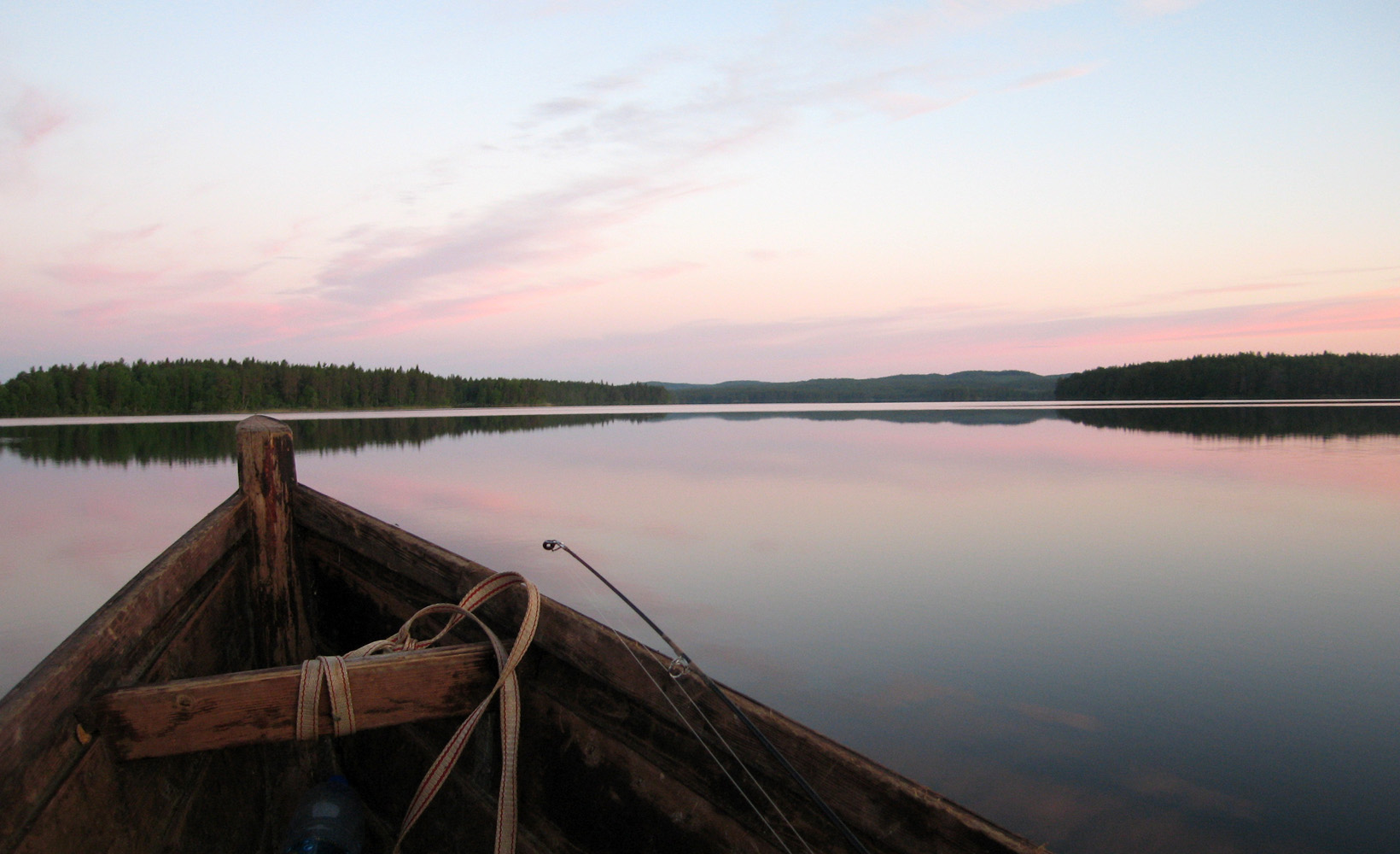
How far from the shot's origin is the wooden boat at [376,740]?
2033 millimetres

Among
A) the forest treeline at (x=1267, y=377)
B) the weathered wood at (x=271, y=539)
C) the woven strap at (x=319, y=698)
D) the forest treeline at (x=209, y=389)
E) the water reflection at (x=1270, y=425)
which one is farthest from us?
the forest treeline at (x=1267, y=377)

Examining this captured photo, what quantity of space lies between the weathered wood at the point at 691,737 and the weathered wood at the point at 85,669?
2.35ft

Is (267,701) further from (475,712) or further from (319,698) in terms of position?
Result: (475,712)

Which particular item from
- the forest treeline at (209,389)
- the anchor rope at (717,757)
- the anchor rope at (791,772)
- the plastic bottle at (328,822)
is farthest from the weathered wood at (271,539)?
the forest treeline at (209,389)

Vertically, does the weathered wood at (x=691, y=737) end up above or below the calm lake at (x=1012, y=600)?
above

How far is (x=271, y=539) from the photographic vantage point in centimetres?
380

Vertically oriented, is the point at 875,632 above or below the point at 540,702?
below

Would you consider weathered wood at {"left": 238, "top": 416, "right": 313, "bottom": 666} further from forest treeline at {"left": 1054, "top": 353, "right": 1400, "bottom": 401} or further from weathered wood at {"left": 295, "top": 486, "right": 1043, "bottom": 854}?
forest treeline at {"left": 1054, "top": 353, "right": 1400, "bottom": 401}

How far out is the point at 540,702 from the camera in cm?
273

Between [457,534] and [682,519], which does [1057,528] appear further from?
[457,534]

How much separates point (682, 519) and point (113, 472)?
2024 cm

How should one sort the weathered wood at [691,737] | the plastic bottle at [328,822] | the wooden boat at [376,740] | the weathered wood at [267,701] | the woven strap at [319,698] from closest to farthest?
1. the weathered wood at [691,737]
2. the wooden boat at [376,740]
3. the weathered wood at [267,701]
4. the woven strap at [319,698]
5. the plastic bottle at [328,822]

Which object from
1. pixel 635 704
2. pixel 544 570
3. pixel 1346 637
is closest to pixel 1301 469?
pixel 1346 637

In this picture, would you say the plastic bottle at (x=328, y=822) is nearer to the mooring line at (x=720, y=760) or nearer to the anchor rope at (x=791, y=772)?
the mooring line at (x=720, y=760)
